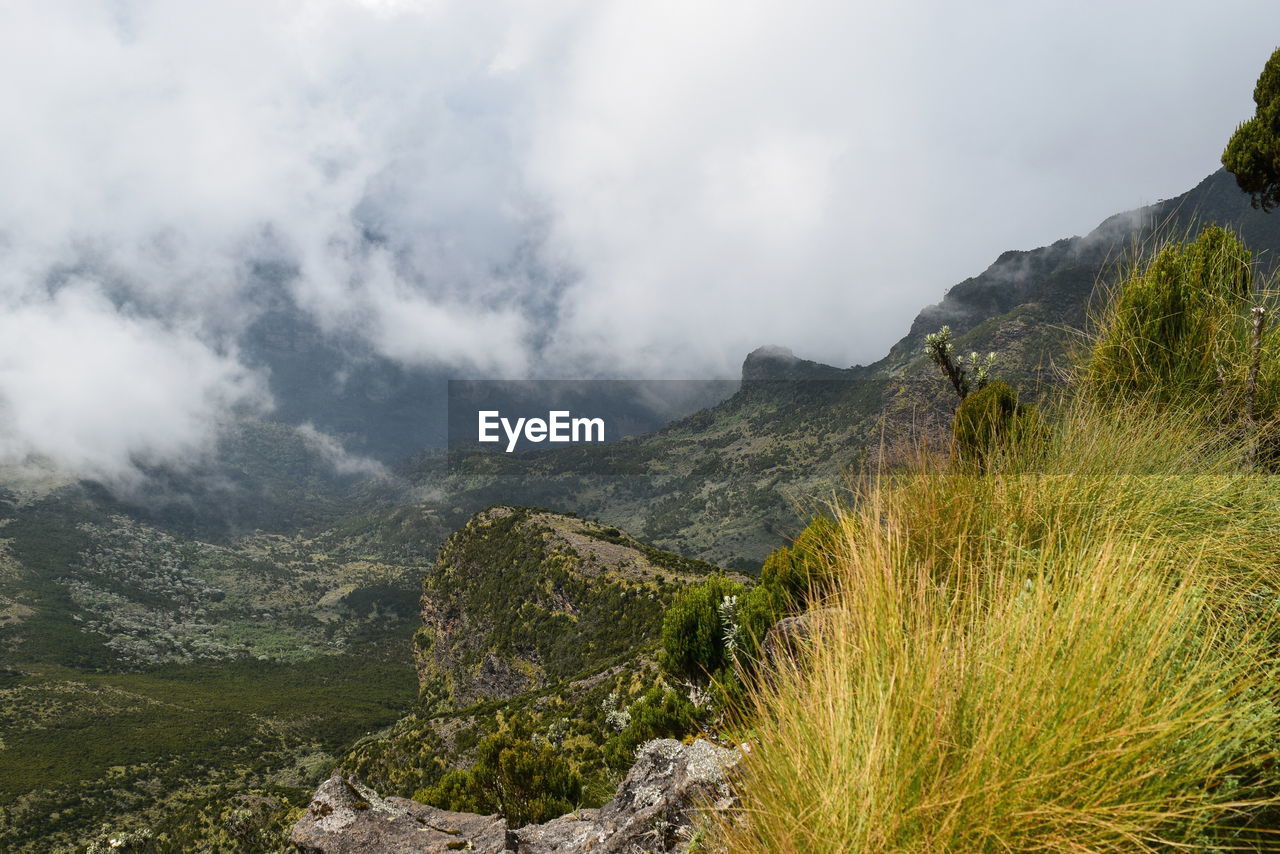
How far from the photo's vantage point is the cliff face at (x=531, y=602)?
69312 mm

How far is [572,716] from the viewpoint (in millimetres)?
39406

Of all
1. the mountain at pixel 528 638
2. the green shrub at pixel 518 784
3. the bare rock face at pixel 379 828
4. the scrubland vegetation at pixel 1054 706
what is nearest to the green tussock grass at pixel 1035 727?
the scrubland vegetation at pixel 1054 706

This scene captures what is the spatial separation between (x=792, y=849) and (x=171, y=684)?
234 m

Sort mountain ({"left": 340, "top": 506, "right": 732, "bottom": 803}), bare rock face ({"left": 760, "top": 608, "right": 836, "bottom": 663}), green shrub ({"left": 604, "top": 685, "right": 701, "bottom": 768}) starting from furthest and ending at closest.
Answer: mountain ({"left": 340, "top": 506, "right": 732, "bottom": 803}), green shrub ({"left": 604, "top": 685, "right": 701, "bottom": 768}), bare rock face ({"left": 760, "top": 608, "right": 836, "bottom": 663})

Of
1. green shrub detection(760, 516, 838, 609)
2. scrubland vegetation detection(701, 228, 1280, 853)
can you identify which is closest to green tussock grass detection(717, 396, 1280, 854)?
scrubland vegetation detection(701, 228, 1280, 853)

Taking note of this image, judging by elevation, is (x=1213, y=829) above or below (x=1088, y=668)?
below

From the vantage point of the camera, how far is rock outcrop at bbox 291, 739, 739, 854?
146 inches

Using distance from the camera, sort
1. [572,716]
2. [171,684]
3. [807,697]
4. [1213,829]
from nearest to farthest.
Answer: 1. [1213,829]
2. [807,697]
3. [572,716]
4. [171,684]

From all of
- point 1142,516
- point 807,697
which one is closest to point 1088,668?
point 807,697

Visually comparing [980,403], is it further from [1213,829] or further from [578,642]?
[578,642]

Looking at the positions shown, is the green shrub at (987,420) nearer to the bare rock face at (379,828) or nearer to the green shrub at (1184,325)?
the green shrub at (1184,325)

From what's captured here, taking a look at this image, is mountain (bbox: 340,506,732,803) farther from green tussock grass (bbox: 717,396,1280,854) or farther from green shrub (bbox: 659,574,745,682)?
green tussock grass (bbox: 717,396,1280,854)

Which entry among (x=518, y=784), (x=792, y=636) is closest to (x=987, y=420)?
(x=792, y=636)

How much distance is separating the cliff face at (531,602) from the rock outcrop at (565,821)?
54279mm
